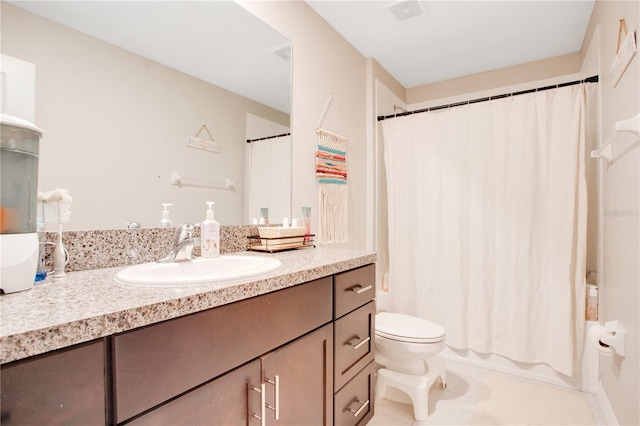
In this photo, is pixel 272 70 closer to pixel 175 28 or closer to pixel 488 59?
pixel 175 28

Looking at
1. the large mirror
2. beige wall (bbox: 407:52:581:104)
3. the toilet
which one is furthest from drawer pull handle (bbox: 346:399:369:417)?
beige wall (bbox: 407:52:581:104)

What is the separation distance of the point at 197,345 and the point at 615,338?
69.3 inches

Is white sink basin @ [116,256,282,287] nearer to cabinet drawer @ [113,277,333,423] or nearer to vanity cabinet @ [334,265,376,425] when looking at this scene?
cabinet drawer @ [113,277,333,423]

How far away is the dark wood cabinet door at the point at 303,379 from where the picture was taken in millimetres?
920

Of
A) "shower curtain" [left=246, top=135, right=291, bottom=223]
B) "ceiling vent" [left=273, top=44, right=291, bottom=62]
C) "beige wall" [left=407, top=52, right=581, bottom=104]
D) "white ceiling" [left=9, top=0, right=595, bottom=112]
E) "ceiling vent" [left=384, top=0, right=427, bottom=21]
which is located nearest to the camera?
"white ceiling" [left=9, top=0, right=595, bottom=112]

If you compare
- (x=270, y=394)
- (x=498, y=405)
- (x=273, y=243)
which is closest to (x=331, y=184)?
(x=273, y=243)

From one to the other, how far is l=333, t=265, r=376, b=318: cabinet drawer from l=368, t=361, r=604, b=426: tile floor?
0.78 m

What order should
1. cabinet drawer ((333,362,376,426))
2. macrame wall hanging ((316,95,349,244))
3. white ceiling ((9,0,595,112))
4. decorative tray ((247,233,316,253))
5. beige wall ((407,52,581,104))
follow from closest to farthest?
white ceiling ((9,0,595,112))
cabinet drawer ((333,362,376,426))
decorative tray ((247,233,316,253))
macrame wall hanging ((316,95,349,244))
beige wall ((407,52,581,104))

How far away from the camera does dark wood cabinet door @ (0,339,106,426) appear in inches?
18.8

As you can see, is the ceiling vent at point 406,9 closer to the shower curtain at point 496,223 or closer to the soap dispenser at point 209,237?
the shower curtain at point 496,223

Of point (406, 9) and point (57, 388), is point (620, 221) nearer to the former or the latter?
point (406, 9)

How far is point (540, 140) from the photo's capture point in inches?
81.3

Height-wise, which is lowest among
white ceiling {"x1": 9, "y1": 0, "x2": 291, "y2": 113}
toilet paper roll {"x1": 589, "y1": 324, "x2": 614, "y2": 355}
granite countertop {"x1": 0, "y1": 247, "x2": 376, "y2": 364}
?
toilet paper roll {"x1": 589, "y1": 324, "x2": 614, "y2": 355}

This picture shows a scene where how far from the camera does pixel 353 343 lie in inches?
52.0
